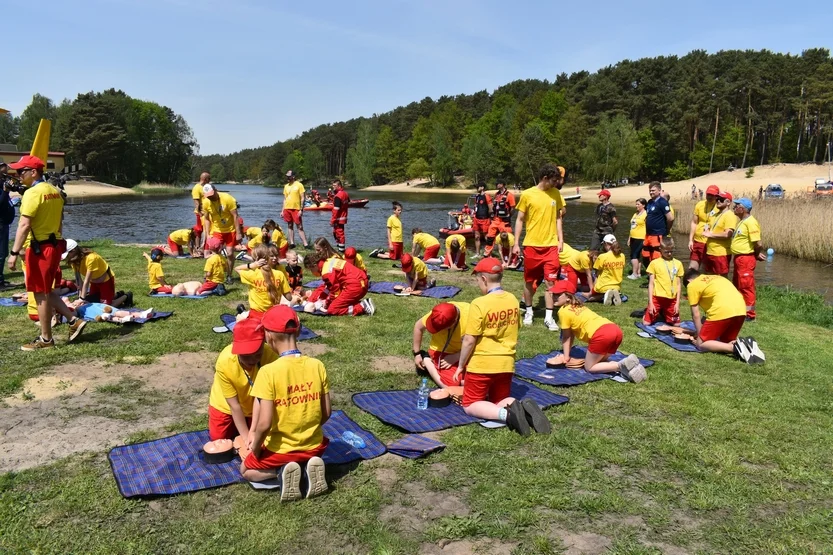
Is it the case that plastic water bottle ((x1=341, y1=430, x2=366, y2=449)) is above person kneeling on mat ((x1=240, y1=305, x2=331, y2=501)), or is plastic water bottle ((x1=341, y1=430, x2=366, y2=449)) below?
below

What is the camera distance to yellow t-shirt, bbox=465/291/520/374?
464 centimetres

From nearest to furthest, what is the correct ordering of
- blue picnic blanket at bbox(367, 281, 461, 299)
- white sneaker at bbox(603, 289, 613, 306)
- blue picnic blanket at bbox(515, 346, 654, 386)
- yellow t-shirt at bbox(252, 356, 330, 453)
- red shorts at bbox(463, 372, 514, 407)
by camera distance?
1. yellow t-shirt at bbox(252, 356, 330, 453)
2. red shorts at bbox(463, 372, 514, 407)
3. blue picnic blanket at bbox(515, 346, 654, 386)
4. white sneaker at bbox(603, 289, 613, 306)
5. blue picnic blanket at bbox(367, 281, 461, 299)

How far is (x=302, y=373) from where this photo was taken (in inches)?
138

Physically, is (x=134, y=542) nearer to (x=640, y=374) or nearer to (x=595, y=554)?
(x=595, y=554)

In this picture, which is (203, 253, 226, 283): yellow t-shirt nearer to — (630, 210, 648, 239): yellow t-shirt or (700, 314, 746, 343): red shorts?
(700, 314, 746, 343): red shorts

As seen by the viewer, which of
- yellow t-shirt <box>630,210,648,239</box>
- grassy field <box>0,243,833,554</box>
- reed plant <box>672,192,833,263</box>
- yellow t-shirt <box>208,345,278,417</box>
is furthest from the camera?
reed plant <box>672,192,833,263</box>

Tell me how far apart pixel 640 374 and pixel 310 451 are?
3662 mm

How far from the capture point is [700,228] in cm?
971

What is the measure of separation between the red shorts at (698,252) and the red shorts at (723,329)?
2.82m

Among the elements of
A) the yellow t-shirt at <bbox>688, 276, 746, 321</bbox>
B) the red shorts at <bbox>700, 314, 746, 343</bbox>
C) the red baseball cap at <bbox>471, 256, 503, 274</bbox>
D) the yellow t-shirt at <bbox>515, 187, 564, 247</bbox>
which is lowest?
the red shorts at <bbox>700, 314, 746, 343</bbox>

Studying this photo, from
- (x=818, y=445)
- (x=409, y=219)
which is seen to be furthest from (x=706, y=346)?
(x=409, y=219)

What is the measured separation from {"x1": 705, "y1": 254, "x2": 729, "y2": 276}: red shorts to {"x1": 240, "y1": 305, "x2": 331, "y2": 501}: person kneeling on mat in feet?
25.1

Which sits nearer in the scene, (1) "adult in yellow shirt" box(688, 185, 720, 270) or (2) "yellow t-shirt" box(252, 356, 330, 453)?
(2) "yellow t-shirt" box(252, 356, 330, 453)

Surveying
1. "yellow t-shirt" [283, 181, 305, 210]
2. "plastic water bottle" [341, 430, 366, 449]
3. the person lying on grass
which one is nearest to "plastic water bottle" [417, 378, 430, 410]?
"plastic water bottle" [341, 430, 366, 449]
